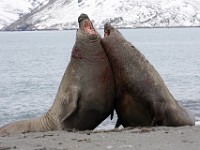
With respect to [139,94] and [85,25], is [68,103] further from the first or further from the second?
[85,25]

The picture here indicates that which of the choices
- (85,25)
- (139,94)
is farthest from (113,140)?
(85,25)

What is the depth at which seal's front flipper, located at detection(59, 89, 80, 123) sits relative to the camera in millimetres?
13617

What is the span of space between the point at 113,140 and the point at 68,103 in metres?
2.88

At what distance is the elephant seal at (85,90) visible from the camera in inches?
543

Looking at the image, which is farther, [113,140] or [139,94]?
[139,94]

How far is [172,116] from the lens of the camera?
14.0 m

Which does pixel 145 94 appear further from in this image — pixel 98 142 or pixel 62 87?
pixel 98 142

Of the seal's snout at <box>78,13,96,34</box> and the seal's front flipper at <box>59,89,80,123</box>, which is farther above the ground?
the seal's snout at <box>78,13,96,34</box>

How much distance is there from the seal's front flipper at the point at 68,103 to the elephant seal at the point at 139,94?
3.23ft

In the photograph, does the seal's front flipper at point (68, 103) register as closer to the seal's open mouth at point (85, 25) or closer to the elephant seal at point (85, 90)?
A: the elephant seal at point (85, 90)

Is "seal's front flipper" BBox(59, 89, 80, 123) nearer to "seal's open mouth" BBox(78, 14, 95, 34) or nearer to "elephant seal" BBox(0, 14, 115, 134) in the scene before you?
"elephant seal" BBox(0, 14, 115, 134)

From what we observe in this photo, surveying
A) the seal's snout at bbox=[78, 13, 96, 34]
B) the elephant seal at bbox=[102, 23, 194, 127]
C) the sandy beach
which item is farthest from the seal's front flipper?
the seal's snout at bbox=[78, 13, 96, 34]

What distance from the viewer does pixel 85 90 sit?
1384cm

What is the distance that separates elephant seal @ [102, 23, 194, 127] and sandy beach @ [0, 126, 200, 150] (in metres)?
0.82
